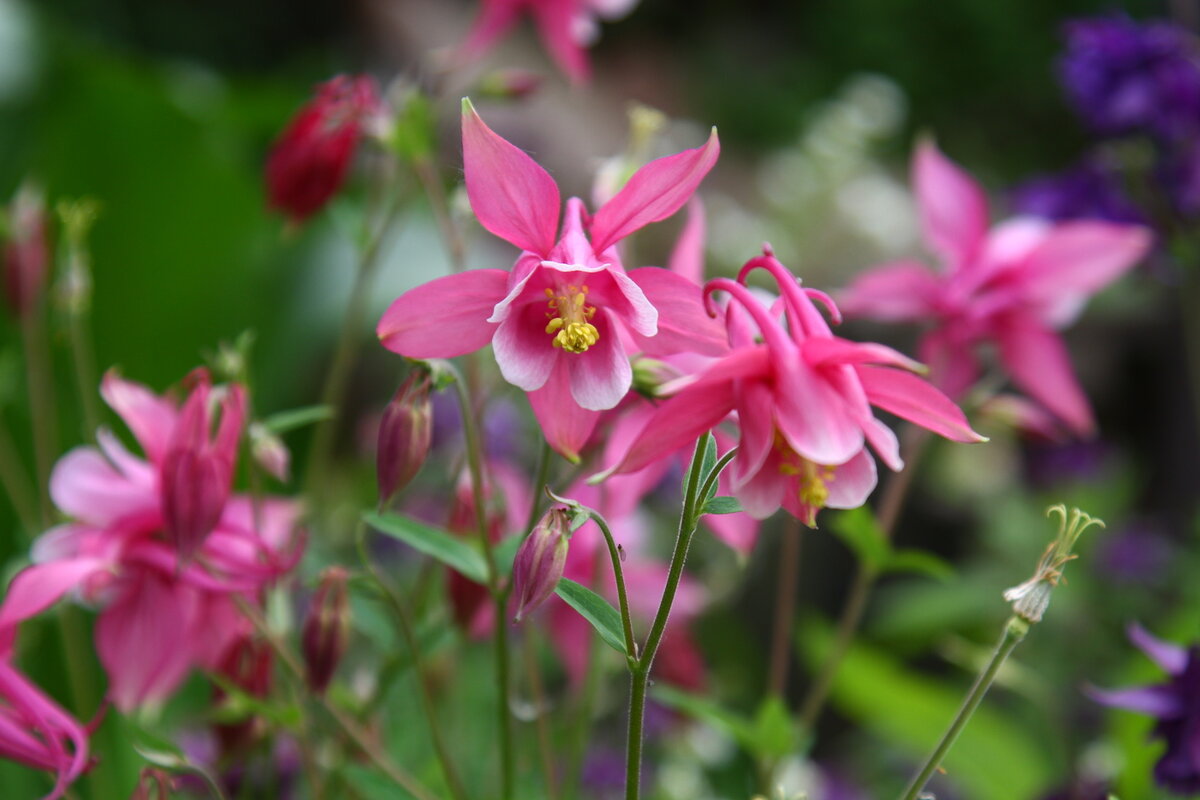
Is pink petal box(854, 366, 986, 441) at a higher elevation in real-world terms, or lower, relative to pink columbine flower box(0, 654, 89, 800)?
higher

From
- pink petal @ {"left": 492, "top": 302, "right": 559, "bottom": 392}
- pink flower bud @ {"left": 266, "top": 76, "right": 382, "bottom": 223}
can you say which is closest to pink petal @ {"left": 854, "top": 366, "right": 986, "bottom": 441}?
pink petal @ {"left": 492, "top": 302, "right": 559, "bottom": 392}

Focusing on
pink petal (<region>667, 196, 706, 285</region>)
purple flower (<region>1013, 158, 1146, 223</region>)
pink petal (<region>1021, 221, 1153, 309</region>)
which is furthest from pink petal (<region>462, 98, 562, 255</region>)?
purple flower (<region>1013, 158, 1146, 223</region>)

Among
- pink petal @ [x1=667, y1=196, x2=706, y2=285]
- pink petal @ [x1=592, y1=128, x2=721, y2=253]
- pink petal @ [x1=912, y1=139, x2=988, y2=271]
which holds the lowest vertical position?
pink petal @ [x1=912, y1=139, x2=988, y2=271]

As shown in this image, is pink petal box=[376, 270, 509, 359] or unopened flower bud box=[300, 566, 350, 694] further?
unopened flower bud box=[300, 566, 350, 694]

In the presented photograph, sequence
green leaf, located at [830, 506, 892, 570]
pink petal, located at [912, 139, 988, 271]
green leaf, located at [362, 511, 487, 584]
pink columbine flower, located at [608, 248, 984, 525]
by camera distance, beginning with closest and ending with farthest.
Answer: pink columbine flower, located at [608, 248, 984, 525] < green leaf, located at [362, 511, 487, 584] < green leaf, located at [830, 506, 892, 570] < pink petal, located at [912, 139, 988, 271]

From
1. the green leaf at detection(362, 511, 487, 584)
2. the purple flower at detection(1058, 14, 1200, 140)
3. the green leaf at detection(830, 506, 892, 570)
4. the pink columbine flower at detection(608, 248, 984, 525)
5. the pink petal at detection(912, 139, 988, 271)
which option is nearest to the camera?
the pink columbine flower at detection(608, 248, 984, 525)

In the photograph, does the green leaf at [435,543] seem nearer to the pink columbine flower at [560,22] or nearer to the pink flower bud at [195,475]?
the pink flower bud at [195,475]

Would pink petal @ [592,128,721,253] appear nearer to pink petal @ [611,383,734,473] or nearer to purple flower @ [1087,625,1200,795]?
pink petal @ [611,383,734,473]
